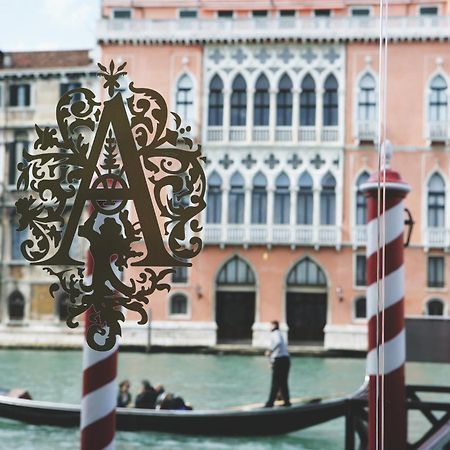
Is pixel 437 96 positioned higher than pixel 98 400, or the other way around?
pixel 437 96

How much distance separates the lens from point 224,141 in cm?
151

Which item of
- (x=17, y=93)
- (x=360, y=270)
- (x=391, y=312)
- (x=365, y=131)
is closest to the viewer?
(x=391, y=312)

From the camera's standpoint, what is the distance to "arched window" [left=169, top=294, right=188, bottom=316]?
1208 millimetres

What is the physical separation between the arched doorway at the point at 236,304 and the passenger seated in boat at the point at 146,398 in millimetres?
518

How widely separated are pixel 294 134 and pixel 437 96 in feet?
3.17

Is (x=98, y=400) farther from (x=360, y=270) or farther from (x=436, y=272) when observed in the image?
(x=360, y=270)

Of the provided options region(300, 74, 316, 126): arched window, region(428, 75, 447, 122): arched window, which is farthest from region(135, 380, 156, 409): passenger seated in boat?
region(428, 75, 447, 122): arched window

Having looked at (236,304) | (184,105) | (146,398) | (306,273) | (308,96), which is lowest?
(146,398)

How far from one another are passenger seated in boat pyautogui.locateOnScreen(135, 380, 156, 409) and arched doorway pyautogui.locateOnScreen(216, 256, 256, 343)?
52 cm

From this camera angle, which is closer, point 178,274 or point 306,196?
point 178,274

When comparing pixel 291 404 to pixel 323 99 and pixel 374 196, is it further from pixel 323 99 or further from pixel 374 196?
pixel 374 196

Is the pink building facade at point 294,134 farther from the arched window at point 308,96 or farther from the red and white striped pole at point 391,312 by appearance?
the red and white striped pole at point 391,312

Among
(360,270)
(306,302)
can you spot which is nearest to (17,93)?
(306,302)

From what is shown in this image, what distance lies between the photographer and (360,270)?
11.0 feet
